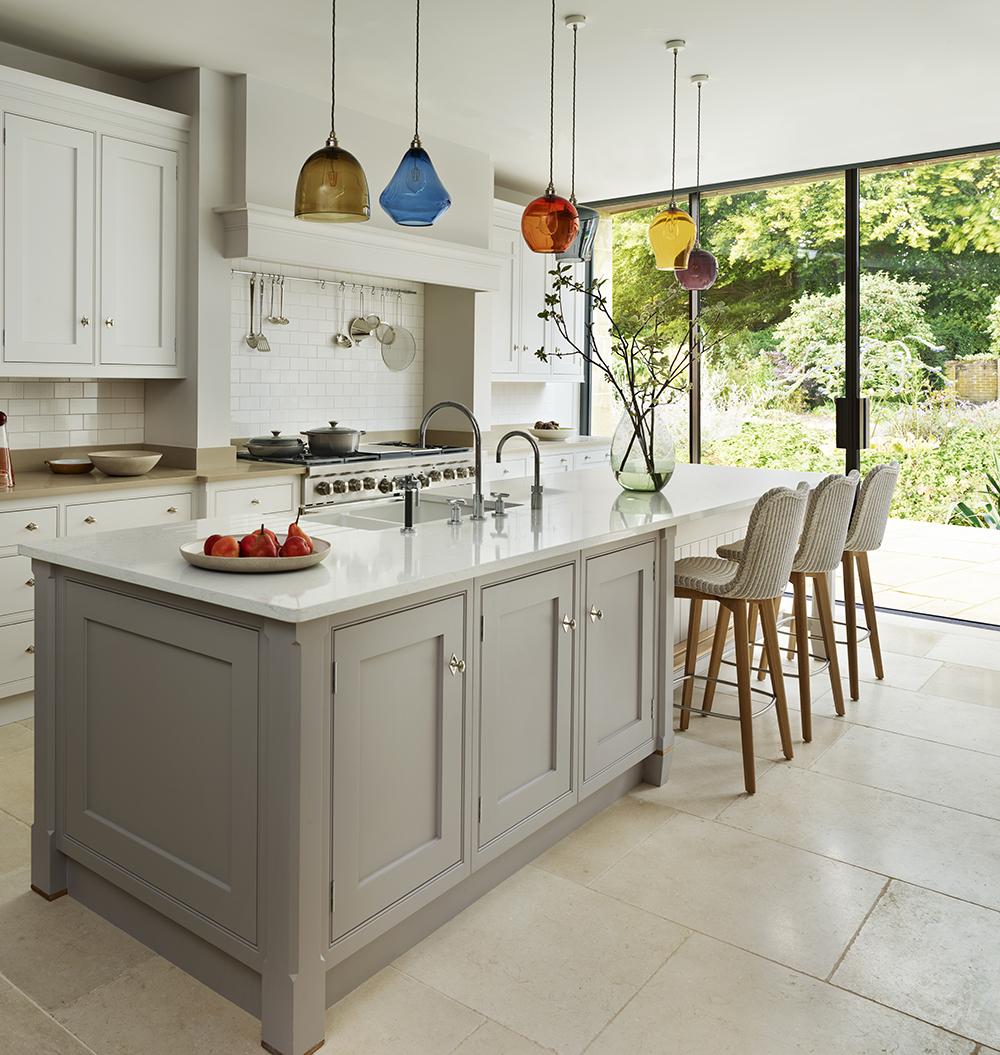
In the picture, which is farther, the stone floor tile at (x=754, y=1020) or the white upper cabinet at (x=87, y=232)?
the white upper cabinet at (x=87, y=232)

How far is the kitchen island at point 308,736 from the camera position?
6.33 feet

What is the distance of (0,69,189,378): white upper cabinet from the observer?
386 centimetres

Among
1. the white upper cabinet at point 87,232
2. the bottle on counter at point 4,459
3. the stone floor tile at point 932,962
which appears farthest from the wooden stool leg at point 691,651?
the bottle on counter at point 4,459

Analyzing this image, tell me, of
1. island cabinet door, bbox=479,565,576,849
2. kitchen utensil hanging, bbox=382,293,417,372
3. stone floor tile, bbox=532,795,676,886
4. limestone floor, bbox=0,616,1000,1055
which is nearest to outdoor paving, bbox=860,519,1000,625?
limestone floor, bbox=0,616,1000,1055

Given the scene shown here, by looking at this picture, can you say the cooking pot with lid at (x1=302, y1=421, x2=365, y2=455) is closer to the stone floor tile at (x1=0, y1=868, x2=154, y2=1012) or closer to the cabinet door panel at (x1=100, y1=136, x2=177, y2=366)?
the cabinet door panel at (x1=100, y1=136, x2=177, y2=366)

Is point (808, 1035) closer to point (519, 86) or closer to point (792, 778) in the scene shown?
point (792, 778)

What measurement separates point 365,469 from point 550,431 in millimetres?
2195

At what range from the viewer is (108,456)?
13.7 ft

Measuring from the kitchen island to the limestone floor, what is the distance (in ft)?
0.38

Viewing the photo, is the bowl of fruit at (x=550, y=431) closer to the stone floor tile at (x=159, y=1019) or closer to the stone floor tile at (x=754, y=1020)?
the stone floor tile at (x=754, y=1020)

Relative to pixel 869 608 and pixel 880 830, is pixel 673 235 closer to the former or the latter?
pixel 869 608

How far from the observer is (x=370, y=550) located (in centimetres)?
242

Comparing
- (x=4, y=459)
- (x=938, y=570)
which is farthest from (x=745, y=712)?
(x=938, y=570)

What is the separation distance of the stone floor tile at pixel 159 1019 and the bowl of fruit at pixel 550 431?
513 centimetres
